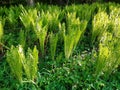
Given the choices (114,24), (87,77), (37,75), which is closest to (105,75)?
(87,77)

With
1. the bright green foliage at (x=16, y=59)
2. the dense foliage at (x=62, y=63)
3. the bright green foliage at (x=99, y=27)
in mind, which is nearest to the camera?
the bright green foliage at (x=16, y=59)

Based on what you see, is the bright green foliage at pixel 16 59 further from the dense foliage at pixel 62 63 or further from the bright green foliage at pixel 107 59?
the bright green foliage at pixel 107 59

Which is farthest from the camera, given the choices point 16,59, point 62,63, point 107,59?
point 62,63

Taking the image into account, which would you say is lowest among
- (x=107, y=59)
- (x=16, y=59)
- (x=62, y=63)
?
(x=62, y=63)

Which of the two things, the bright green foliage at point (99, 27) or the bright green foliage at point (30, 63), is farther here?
the bright green foliage at point (99, 27)

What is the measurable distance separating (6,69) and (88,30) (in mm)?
1510

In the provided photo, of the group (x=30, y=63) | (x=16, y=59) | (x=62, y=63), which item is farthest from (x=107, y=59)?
(x=16, y=59)

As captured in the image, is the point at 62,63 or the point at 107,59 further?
the point at 62,63

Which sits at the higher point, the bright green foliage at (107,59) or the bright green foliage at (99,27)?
the bright green foliage at (99,27)

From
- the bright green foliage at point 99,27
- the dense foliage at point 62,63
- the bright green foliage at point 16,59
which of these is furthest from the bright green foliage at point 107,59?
the bright green foliage at point 16,59

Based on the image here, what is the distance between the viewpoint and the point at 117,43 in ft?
8.18

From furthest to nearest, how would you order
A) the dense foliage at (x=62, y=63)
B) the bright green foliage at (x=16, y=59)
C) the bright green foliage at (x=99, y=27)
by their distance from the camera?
the bright green foliage at (x=99, y=27)
the dense foliage at (x=62, y=63)
the bright green foliage at (x=16, y=59)

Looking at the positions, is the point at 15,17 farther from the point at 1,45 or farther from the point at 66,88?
the point at 66,88

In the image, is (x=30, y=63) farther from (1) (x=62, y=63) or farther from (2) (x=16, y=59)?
(1) (x=62, y=63)
